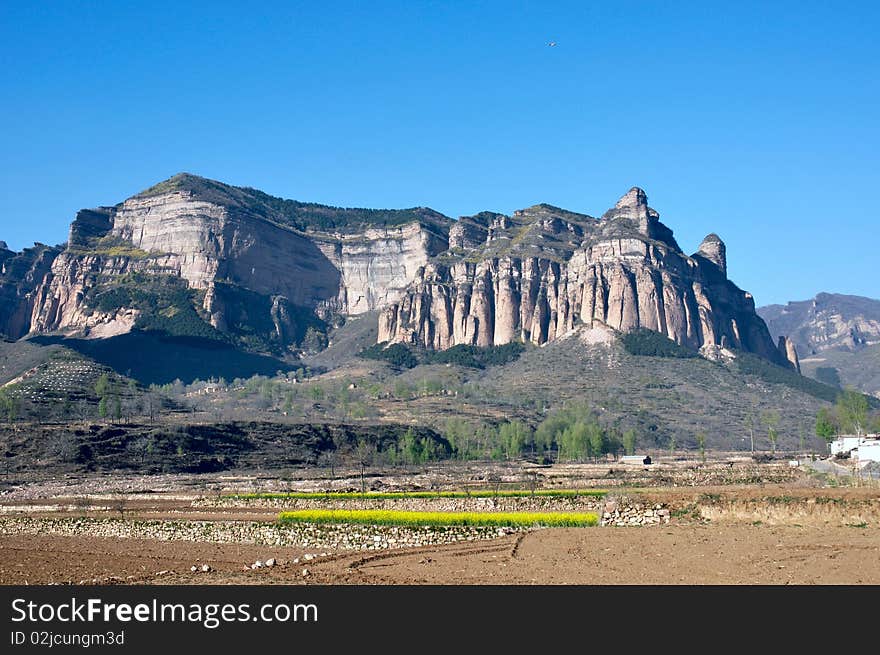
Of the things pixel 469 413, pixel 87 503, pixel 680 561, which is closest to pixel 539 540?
pixel 680 561

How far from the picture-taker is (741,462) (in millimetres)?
114812

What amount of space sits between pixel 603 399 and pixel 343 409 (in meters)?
49.8

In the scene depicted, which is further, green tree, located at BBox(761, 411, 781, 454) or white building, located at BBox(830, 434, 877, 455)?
green tree, located at BBox(761, 411, 781, 454)

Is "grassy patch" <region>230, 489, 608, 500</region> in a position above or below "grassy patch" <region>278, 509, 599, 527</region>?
below

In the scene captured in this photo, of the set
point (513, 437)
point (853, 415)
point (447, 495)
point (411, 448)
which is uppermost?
point (853, 415)

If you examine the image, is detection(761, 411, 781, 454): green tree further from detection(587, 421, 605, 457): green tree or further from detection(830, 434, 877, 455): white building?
detection(830, 434, 877, 455): white building

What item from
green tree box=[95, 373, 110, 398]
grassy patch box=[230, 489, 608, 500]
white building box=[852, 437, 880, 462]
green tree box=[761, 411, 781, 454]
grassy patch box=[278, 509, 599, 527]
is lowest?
grassy patch box=[230, 489, 608, 500]

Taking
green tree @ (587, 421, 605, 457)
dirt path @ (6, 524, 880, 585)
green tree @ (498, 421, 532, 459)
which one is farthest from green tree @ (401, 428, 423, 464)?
dirt path @ (6, 524, 880, 585)

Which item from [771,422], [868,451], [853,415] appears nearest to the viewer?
[868,451]

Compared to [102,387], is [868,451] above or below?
below

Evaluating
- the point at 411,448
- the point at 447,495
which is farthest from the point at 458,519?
the point at 411,448

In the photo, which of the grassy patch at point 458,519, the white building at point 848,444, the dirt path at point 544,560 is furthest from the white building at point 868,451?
the dirt path at point 544,560

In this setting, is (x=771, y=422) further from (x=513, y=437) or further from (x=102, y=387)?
(x=102, y=387)

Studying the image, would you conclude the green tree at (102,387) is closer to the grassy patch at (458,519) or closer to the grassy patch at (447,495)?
the grassy patch at (447,495)
